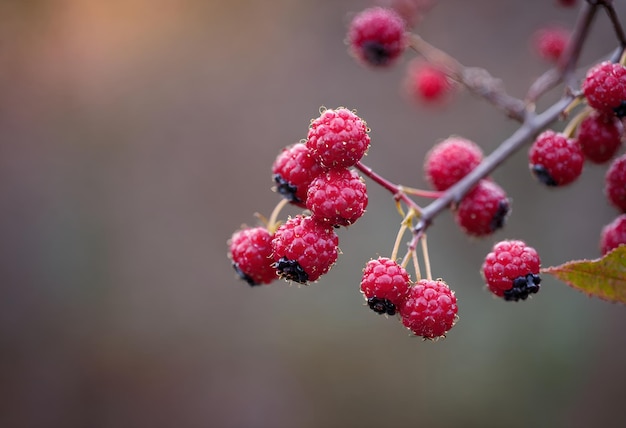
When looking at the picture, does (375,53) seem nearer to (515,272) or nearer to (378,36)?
(378,36)

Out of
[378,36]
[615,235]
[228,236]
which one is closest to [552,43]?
[378,36]

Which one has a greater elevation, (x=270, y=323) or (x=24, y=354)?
(x=24, y=354)

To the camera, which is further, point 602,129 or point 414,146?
point 414,146

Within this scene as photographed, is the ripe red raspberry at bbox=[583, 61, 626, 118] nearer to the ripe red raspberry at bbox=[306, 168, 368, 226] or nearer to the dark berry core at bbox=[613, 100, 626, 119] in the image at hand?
the dark berry core at bbox=[613, 100, 626, 119]

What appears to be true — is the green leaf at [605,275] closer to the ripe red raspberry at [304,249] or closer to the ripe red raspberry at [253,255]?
the ripe red raspberry at [304,249]

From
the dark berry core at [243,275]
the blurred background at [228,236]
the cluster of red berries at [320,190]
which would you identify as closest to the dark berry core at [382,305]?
the cluster of red berries at [320,190]

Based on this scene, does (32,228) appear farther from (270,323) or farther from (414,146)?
(414,146)

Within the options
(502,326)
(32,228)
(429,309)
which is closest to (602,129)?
(429,309)

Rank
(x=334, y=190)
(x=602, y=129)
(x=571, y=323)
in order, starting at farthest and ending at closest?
(x=571, y=323) < (x=602, y=129) < (x=334, y=190)
